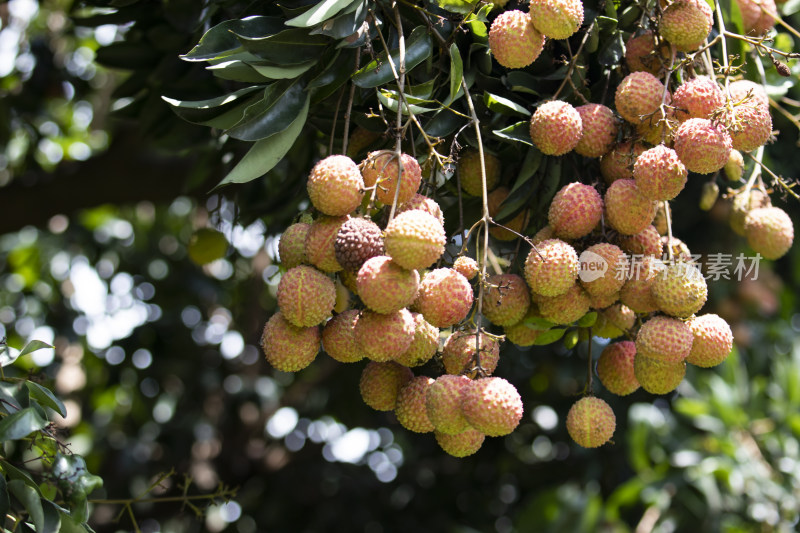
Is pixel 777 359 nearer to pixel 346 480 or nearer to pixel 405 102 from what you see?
pixel 346 480

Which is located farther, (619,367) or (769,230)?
(769,230)

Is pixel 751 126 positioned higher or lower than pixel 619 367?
higher

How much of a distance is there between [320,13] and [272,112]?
115 mm

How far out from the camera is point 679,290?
805 mm

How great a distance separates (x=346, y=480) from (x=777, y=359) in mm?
1556

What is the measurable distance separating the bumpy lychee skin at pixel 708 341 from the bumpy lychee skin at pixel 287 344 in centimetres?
41

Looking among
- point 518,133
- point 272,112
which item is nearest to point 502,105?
point 518,133

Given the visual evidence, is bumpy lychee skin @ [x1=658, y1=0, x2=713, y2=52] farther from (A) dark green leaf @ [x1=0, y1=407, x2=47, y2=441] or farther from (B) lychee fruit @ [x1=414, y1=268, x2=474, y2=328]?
(A) dark green leaf @ [x1=0, y1=407, x2=47, y2=441]

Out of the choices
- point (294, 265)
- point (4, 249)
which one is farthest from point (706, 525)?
point (4, 249)

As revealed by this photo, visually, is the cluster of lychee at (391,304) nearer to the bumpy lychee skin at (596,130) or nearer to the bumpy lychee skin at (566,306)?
the bumpy lychee skin at (566,306)

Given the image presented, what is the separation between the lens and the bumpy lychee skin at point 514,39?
0.81 meters

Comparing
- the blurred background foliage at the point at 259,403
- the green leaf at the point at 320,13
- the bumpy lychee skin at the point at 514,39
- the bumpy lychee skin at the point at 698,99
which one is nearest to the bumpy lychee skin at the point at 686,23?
the bumpy lychee skin at the point at 698,99

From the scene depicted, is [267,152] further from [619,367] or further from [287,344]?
[619,367]

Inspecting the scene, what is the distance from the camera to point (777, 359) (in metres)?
2.72
